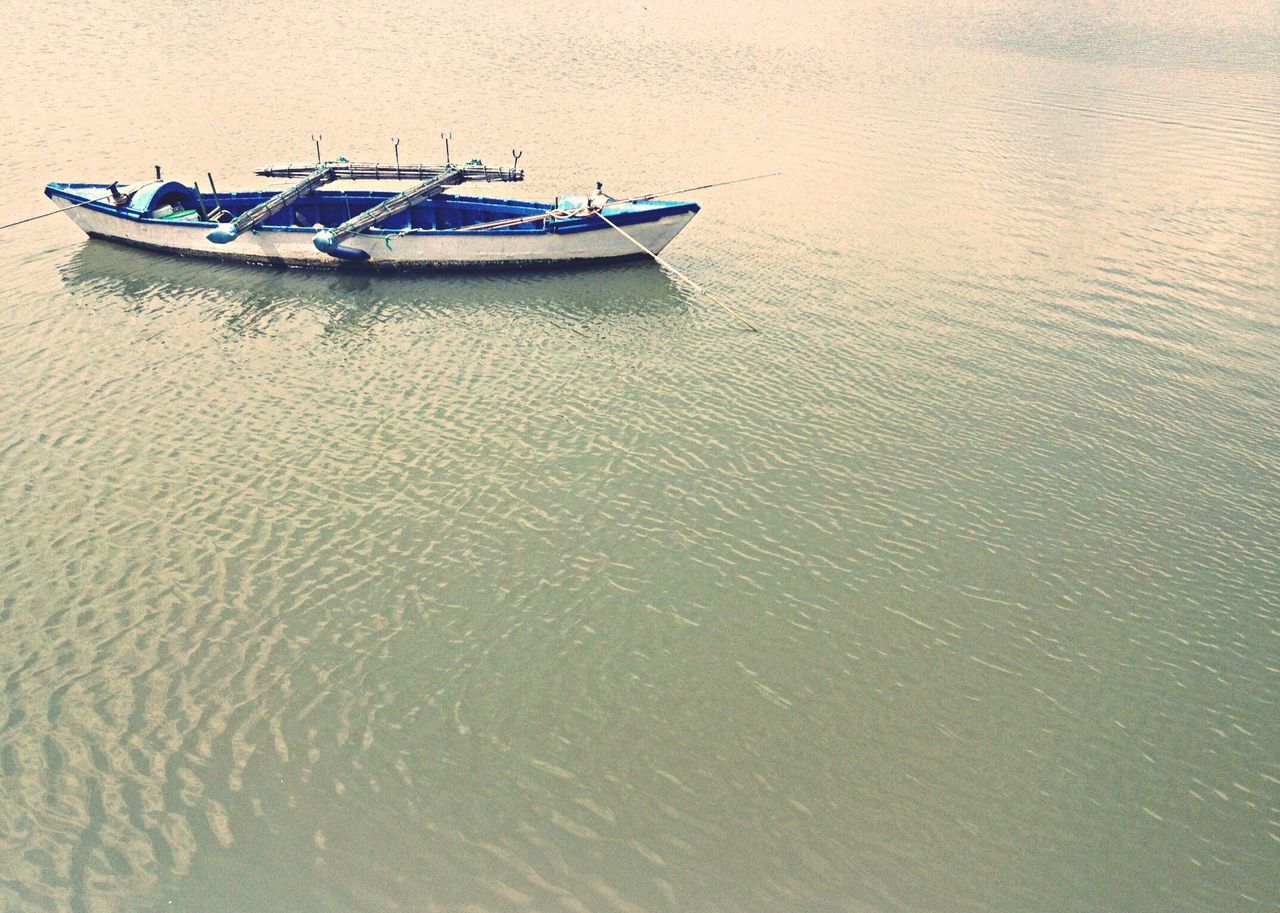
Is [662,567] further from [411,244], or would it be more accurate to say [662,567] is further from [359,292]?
[411,244]

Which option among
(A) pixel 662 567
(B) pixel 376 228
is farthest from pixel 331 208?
(A) pixel 662 567

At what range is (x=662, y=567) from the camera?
21.2 metres

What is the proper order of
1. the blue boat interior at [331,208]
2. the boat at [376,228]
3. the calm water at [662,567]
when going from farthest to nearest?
the blue boat interior at [331,208]
the boat at [376,228]
the calm water at [662,567]

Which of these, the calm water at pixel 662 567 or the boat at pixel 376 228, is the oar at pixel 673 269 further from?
the calm water at pixel 662 567

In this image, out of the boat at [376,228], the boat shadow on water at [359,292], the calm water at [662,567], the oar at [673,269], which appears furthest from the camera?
the boat at [376,228]

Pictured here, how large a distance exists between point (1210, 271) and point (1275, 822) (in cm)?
3008

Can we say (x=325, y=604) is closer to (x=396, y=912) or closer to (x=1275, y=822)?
(x=396, y=912)

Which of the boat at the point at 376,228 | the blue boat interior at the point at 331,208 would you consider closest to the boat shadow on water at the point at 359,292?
the boat at the point at 376,228

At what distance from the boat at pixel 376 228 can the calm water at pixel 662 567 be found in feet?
3.83

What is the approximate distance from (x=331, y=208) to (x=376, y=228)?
15.0ft

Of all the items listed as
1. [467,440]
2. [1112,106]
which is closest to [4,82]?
[467,440]

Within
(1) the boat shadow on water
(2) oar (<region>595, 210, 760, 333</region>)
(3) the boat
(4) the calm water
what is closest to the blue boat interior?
(3) the boat

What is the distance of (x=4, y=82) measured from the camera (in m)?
56.2

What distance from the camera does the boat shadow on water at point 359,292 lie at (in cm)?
3291
